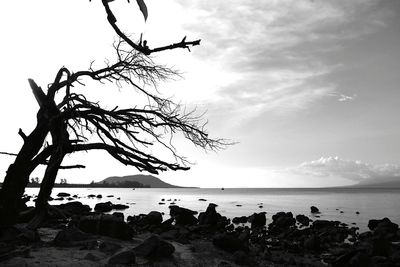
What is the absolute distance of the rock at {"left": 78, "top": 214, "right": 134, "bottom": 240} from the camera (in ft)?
43.1

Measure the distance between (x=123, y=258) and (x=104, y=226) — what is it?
373 centimetres

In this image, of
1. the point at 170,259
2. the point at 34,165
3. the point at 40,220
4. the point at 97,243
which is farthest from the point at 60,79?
the point at 170,259

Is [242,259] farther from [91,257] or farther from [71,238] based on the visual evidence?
[71,238]

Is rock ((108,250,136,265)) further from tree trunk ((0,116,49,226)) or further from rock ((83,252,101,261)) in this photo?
tree trunk ((0,116,49,226))

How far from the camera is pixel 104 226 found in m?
13.2

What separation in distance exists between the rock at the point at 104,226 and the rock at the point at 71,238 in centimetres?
141

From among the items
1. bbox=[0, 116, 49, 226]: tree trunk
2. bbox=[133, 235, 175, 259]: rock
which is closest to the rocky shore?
bbox=[133, 235, 175, 259]: rock

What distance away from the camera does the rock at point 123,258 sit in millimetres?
9600

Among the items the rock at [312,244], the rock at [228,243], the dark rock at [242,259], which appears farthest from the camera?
the rock at [312,244]

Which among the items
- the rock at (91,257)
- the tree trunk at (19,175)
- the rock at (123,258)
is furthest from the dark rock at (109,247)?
the tree trunk at (19,175)

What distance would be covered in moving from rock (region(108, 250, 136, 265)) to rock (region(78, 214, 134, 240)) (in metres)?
3.35

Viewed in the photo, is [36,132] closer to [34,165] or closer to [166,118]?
[34,165]

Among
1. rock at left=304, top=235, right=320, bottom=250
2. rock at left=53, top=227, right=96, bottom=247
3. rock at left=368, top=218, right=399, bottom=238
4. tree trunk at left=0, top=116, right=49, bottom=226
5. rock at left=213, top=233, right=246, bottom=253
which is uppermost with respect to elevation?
tree trunk at left=0, top=116, right=49, bottom=226

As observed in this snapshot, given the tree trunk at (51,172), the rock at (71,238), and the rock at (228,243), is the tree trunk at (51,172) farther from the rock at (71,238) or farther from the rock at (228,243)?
the rock at (228,243)
